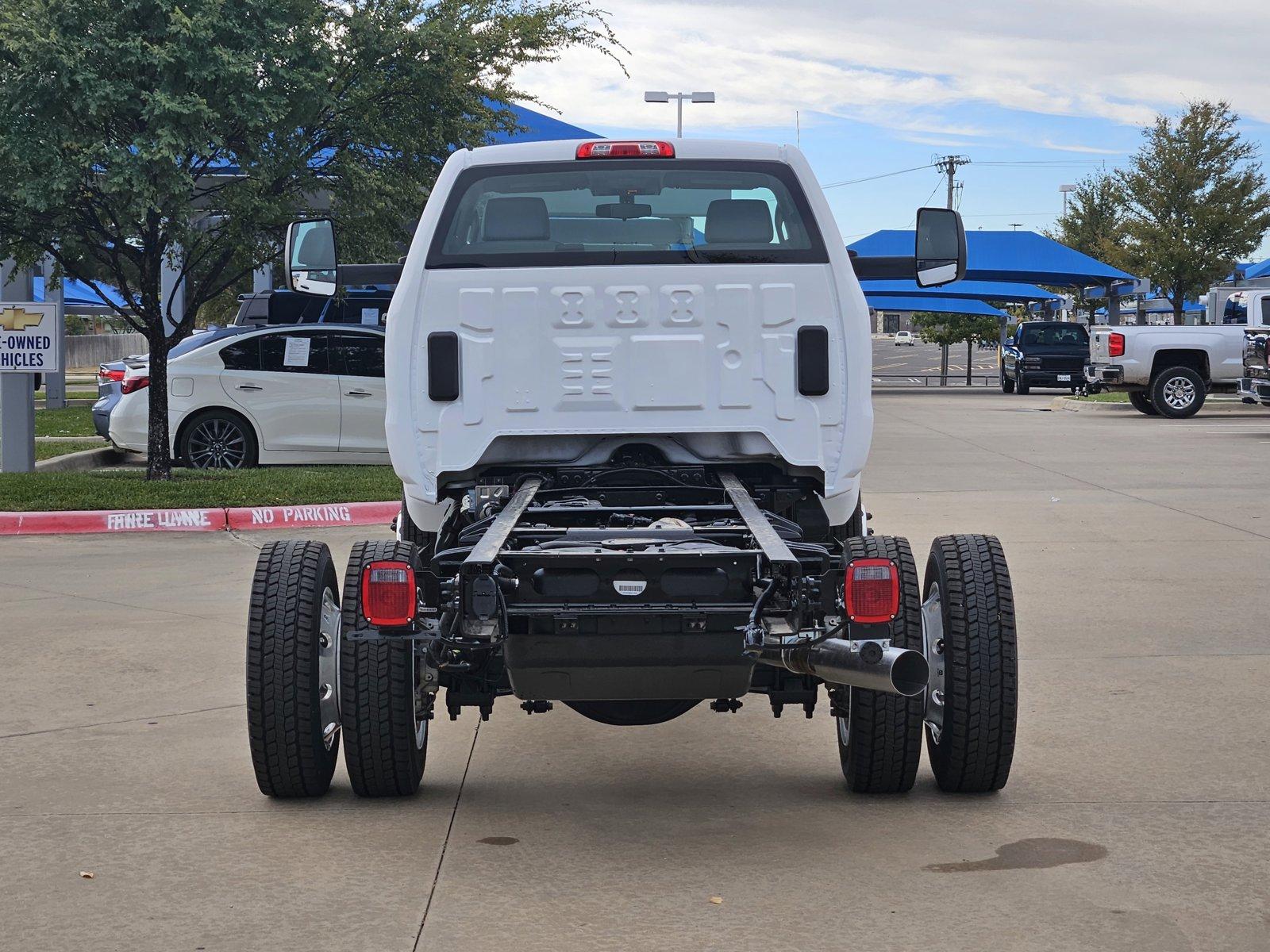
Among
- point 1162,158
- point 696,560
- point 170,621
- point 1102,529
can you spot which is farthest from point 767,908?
point 1162,158

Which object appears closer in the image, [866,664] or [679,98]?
[866,664]

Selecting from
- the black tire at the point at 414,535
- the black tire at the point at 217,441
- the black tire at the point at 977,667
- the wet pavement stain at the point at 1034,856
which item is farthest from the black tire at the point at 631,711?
the black tire at the point at 217,441

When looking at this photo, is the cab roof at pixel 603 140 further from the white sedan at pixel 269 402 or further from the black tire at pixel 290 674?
the white sedan at pixel 269 402

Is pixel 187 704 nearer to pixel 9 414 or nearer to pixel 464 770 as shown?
pixel 464 770

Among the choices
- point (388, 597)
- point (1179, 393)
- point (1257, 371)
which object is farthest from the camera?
point (1179, 393)

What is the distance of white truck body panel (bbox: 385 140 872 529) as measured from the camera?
5637 millimetres

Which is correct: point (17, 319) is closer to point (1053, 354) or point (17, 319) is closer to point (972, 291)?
point (1053, 354)

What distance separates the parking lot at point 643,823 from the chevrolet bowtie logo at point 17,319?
7480 millimetres

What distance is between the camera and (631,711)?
5523 mm

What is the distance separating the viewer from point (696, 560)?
465 centimetres

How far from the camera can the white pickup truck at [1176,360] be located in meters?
26.8

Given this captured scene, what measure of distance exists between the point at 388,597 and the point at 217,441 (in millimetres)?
12014

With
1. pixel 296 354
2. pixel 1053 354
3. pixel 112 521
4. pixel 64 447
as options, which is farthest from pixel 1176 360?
pixel 112 521

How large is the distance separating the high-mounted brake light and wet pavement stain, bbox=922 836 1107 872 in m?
2.89
